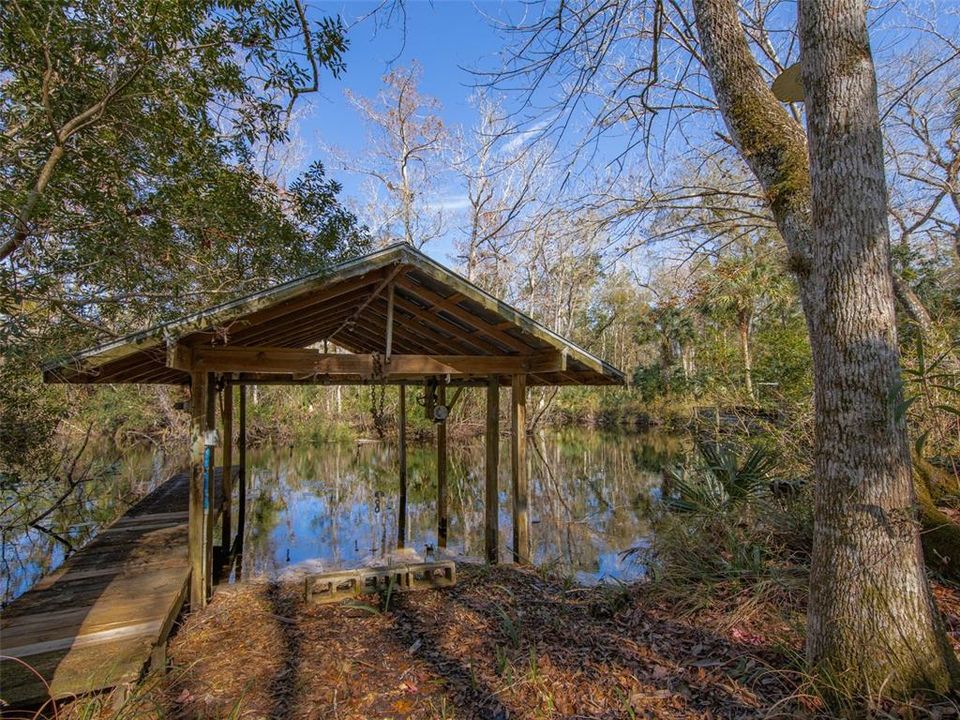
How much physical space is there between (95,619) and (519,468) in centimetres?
480

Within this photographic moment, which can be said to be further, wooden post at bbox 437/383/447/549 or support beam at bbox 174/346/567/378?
wooden post at bbox 437/383/447/549

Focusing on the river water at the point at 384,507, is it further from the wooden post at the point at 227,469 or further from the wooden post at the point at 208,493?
the wooden post at the point at 208,493

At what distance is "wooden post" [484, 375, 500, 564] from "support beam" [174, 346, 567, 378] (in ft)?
1.88

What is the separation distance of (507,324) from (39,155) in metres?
4.69

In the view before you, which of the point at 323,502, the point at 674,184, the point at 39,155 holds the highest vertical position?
the point at 674,184

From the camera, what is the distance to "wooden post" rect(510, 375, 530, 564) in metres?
7.24

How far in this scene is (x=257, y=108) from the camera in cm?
495

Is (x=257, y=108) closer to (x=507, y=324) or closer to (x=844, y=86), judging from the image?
(x=507, y=324)

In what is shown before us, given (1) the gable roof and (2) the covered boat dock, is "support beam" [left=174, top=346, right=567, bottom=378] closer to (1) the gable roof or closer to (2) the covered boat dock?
(2) the covered boat dock

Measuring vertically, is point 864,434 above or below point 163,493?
above

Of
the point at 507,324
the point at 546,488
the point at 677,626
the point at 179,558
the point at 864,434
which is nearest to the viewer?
the point at 864,434

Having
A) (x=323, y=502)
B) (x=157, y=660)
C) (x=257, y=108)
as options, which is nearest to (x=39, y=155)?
(x=257, y=108)

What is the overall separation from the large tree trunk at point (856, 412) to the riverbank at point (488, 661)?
1.00ft

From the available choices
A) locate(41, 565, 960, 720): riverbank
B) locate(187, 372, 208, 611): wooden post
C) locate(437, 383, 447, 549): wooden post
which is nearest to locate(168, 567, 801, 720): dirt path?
locate(41, 565, 960, 720): riverbank
